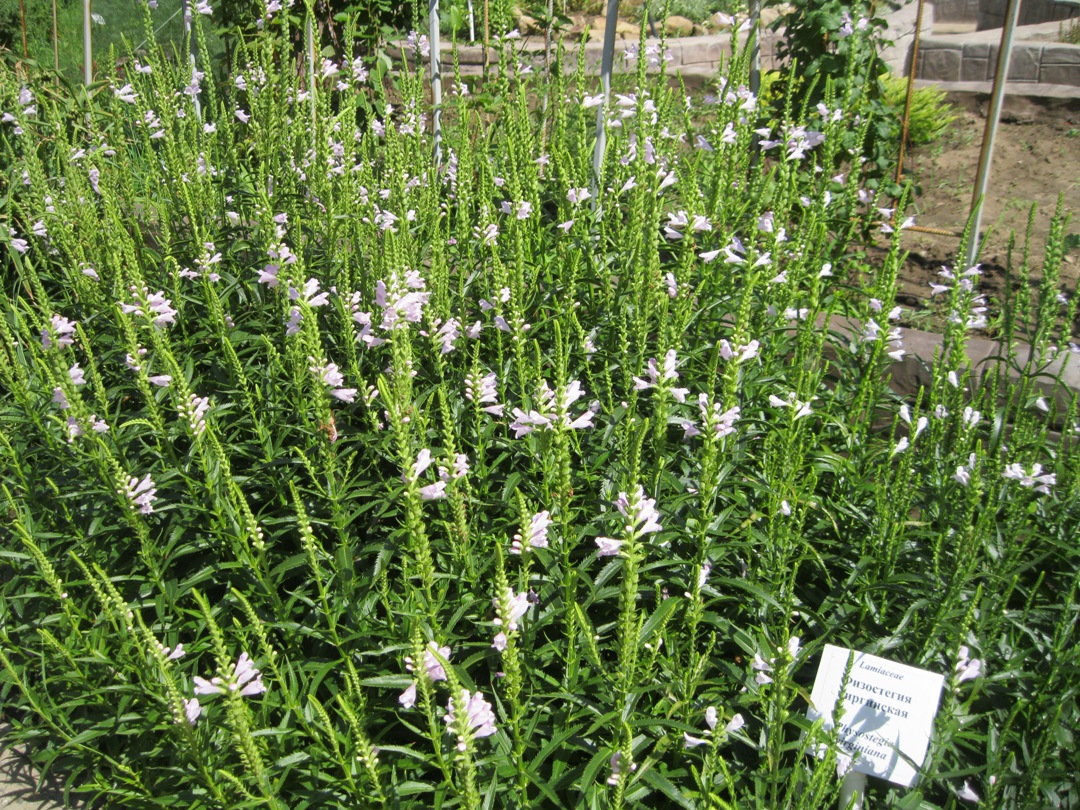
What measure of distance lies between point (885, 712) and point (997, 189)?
5.07 meters

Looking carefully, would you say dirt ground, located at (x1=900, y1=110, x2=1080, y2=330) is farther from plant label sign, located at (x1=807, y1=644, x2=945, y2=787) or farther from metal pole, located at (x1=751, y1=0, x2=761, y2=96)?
plant label sign, located at (x1=807, y1=644, x2=945, y2=787)

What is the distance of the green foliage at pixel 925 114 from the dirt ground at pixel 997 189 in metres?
0.08

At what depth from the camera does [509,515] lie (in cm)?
269

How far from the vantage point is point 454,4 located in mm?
6168

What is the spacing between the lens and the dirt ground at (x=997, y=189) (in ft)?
16.7

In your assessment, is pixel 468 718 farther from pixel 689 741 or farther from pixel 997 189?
pixel 997 189

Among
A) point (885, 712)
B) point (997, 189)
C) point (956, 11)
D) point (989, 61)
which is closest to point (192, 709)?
point (885, 712)

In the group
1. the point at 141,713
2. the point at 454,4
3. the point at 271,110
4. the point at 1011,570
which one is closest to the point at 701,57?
the point at 454,4

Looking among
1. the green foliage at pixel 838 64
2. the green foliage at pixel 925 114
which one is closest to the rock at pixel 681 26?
the green foliage at pixel 925 114

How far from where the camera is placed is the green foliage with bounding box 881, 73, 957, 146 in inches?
262

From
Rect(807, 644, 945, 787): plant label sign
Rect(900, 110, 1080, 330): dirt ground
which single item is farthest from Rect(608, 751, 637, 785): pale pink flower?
Rect(900, 110, 1080, 330): dirt ground

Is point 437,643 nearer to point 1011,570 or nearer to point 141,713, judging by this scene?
point 141,713

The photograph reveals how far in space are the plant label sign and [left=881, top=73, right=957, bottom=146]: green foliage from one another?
5478 millimetres

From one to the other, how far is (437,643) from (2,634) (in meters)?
1.33
